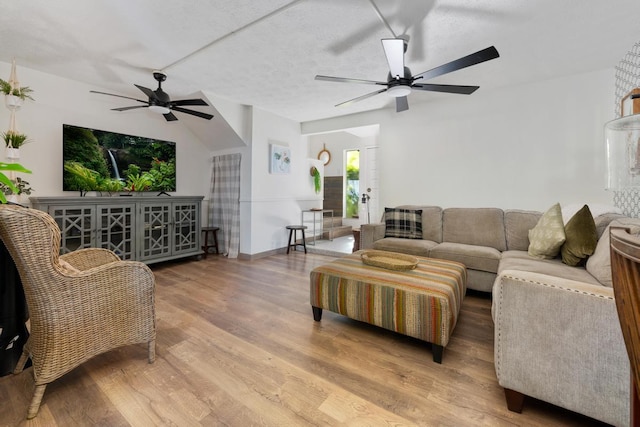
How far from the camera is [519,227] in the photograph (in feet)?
9.97

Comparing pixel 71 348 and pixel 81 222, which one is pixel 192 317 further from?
pixel 81 222

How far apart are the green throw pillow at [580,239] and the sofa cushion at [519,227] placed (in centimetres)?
81

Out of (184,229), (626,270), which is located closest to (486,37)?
(626,270)

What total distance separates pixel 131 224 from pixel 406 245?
138 inches

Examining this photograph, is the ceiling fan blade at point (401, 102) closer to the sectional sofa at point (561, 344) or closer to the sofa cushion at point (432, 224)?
the sofa cushion at point (432, 224)

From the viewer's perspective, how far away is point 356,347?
6.12ft

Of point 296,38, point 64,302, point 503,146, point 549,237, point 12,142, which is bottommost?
point 64,302

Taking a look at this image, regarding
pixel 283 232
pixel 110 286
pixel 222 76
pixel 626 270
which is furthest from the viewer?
pixel 283 232

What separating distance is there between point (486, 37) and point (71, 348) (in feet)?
12.3

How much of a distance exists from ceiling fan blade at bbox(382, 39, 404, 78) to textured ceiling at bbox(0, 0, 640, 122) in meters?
0.31

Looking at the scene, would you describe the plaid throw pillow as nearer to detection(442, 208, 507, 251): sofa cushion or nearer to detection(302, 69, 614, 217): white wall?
detection(442, 208, 507, 251): sofa cushion

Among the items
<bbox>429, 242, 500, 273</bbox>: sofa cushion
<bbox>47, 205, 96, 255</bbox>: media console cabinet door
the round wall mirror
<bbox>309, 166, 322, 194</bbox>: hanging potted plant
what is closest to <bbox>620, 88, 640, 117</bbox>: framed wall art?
<bbox>429, 242, 500, 273</bbox>: sofa cushion

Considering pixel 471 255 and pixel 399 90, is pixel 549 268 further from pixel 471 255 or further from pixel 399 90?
pixel 399 90

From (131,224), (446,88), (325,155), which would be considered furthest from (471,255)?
(325,155)
